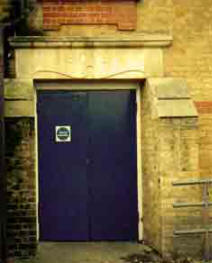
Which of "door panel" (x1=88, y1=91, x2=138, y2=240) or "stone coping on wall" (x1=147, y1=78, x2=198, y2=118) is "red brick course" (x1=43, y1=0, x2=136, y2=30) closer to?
"stone coping on wall" (x1=147, y1=78, x2=198, y2=118)

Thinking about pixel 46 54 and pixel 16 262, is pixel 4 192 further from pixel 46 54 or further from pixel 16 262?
pixel 46 54

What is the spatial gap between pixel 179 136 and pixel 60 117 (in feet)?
6.79

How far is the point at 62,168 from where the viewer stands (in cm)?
1005

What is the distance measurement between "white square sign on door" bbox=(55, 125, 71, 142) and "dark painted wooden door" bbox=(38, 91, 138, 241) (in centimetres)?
2

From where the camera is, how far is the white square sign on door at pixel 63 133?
1000 centimetres

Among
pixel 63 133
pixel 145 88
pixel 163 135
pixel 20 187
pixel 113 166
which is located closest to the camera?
pixel 20 187

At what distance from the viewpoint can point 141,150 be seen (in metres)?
10.1

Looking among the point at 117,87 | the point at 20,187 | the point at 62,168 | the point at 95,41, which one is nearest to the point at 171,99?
the point at 117,87

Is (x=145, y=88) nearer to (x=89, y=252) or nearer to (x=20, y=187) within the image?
(x=20, y=187)

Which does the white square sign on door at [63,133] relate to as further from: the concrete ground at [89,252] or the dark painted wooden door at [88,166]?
the concrete ground at [89,252]

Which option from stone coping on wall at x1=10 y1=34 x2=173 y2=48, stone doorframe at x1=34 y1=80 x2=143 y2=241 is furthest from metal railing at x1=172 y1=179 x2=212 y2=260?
stone coping on wall at x1=10 y1=34 x2=173 y2=48

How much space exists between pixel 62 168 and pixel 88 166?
426 mm

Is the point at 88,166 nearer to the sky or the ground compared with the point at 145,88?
nearer to the ground

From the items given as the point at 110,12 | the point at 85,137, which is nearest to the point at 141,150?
the point at 85,137
